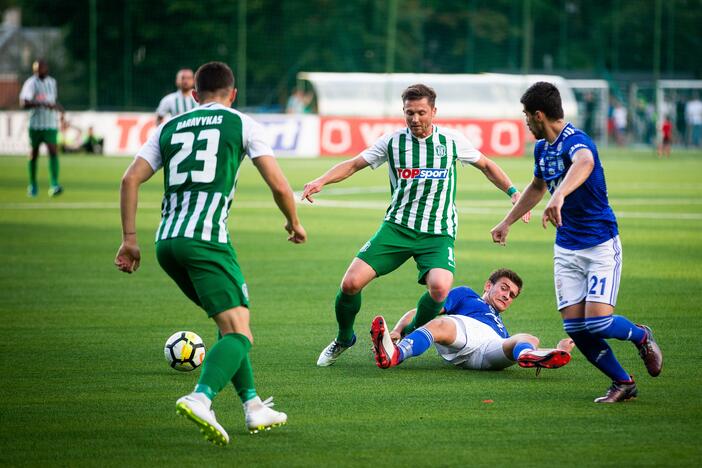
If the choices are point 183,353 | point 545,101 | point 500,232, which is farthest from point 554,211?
point 183,353

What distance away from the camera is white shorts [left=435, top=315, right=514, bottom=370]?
814cm

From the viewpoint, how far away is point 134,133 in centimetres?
3741

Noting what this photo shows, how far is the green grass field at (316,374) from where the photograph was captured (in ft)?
19.9

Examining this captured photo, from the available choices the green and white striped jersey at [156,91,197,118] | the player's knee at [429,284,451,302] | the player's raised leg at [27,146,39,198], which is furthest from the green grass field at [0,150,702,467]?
the player's raised leg at [27,146,39,198]

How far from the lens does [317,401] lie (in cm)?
720

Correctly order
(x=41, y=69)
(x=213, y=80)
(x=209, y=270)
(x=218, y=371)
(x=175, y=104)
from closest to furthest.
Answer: (x=218, y=371) < (x=209, y=270) < (x=213, y=80) < (x=175, y=104) < (x=41, y=69)

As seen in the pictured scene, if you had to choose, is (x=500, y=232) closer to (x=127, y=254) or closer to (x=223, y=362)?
(x=223, y=362)

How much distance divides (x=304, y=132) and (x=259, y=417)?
103 feet

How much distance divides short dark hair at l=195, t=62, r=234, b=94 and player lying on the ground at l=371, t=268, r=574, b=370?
213 centimetres

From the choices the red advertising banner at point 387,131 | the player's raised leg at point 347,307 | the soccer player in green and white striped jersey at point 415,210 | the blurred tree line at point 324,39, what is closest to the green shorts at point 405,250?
the soccer player in green and white striped jersey at point 415,210

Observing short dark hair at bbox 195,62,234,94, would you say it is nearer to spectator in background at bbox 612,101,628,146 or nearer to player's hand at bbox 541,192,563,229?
player's hand at bbox 541,192,563,229

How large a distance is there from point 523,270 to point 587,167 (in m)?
6.90

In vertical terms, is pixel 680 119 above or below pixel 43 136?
above

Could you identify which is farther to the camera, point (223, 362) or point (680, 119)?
point (680, 119)
